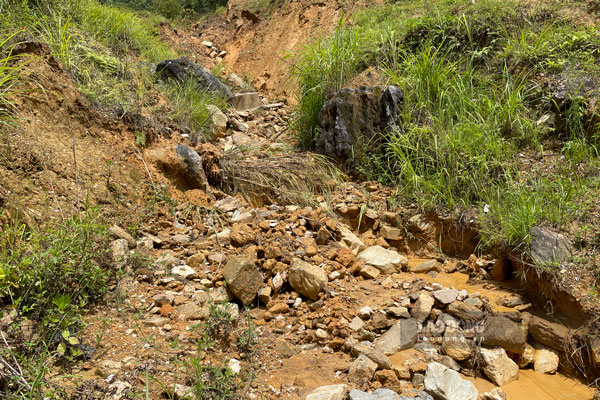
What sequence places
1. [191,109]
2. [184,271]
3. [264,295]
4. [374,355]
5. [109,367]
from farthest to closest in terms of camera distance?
[191,109], [184,271], [264,295], [374,355], [109,367]

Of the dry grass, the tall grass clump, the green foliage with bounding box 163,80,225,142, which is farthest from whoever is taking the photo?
the tall grass clump

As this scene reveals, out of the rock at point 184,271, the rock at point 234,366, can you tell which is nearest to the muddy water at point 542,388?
the rock at point 234,366

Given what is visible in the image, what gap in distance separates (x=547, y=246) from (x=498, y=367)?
97 centimetres

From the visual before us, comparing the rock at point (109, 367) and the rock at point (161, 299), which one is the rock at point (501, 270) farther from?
the rock at point (109, 367)

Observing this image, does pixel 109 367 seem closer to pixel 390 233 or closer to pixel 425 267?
pixel 425 267

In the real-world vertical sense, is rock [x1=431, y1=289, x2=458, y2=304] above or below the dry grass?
below

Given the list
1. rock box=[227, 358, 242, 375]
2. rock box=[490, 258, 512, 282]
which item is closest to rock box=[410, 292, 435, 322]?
rock box=[490, 258, 512, 282]

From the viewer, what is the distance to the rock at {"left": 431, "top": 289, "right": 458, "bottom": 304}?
263cm

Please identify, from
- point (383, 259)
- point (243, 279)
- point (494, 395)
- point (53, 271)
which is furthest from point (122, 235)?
point (494, 395)

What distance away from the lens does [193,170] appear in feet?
12.6

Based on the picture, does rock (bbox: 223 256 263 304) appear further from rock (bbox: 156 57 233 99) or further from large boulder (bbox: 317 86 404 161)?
rock (bbox: 156 57 233 99)

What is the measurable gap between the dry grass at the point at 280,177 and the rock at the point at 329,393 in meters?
2.10

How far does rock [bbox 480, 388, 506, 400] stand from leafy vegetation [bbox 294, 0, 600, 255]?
117cm

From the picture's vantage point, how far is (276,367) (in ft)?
7.22
